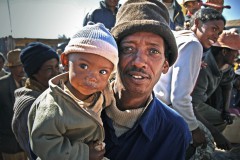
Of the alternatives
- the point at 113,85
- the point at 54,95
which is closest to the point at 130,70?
the point at 113,85

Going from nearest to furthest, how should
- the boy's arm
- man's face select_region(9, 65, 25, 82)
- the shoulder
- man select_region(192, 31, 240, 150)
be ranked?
the boy's arm
the shoulder
man select_region(192, 31, 240, 150)
man's face select_region(9, 65, 25, 82)

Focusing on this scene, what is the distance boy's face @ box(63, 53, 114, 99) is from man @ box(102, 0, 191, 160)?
290 millimetres

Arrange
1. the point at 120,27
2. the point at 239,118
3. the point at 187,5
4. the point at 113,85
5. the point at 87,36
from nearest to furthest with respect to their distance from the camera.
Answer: the point at 87,36 < the point at 120,27 < the point at 113,85 < the point at 239,118 < the point at 187,5

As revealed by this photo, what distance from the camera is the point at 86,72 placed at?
1624mm

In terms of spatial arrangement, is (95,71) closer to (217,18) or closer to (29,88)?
(29,88)

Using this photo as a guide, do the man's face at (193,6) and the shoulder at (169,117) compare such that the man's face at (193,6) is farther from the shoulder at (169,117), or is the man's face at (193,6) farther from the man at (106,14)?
the shoulder at (169,117)

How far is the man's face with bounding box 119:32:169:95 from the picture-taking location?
1.85m

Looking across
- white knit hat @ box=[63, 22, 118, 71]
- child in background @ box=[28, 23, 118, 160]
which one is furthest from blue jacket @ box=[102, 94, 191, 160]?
white knit hat @ box=[63, 22, 118, 71]

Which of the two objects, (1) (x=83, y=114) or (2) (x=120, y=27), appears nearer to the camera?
(1) (x=83, y=114)

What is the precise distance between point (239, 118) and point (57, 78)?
4.47 m

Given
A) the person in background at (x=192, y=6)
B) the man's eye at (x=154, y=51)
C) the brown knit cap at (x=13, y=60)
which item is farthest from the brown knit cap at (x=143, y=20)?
the person in background at (x=192, y=6)

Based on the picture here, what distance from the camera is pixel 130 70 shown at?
1.87 meters

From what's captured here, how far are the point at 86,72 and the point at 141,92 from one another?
0.49 m

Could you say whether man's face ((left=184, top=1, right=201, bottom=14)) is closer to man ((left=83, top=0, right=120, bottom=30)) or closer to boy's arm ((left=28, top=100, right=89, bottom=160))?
man ((left=83, top=0, right=120, bottom=30))
